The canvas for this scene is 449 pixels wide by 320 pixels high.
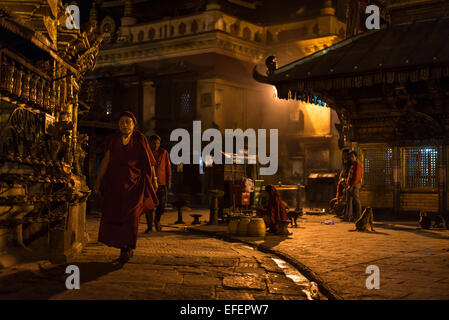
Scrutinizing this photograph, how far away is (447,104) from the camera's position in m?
15.0

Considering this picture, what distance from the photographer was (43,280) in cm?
590

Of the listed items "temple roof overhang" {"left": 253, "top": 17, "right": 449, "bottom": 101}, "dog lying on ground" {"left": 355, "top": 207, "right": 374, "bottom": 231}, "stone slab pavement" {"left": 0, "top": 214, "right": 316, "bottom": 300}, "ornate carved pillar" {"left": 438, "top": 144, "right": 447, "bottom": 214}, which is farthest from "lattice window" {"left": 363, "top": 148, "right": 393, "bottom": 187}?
"stone slab pavement" {"left": 0, "top": 214, "right": 316, "bottom": 300}

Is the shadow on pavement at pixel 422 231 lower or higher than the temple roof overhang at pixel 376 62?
lower

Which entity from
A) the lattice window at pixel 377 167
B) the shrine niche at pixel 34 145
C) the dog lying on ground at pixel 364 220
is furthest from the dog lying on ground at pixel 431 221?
the shrine niche at pixel 34 145

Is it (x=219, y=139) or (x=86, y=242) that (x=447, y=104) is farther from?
(x=219, y=139)

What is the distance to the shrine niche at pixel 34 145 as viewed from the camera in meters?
6.48

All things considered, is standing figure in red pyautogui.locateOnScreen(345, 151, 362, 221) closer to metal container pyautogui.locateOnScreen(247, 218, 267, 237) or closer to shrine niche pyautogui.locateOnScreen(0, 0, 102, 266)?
metal container pyautogui.locateOnScreen(247, 218, 267, 237)

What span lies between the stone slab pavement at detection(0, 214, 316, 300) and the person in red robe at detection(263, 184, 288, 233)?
3001mm

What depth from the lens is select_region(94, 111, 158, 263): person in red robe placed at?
7141 millimetres

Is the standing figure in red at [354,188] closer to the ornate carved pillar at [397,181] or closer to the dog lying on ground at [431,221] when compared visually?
the ornate carved pillar at [397,181]

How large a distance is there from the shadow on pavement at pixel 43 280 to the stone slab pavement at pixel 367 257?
2621 mm

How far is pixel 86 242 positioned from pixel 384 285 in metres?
5.45
